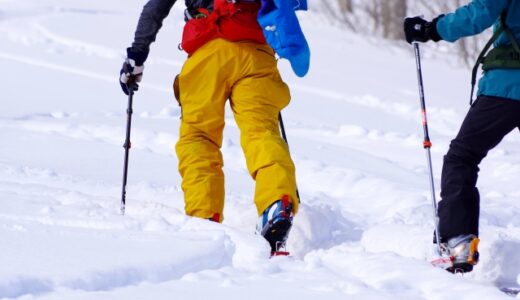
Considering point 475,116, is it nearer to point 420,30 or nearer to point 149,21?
point 420,30

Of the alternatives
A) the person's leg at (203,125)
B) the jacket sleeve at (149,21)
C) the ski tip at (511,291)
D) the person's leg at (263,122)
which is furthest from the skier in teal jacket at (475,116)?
the jacket sleeve at (149,21)

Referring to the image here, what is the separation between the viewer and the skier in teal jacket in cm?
372

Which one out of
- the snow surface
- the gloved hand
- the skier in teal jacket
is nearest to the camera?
the snow surface

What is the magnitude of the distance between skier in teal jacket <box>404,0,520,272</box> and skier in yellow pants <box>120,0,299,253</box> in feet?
2.22

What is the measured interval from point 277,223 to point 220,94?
0.71 m

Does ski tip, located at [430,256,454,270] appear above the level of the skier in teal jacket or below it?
below

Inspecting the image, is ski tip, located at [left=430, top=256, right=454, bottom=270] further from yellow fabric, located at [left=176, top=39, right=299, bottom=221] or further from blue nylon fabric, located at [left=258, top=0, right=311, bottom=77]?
blue nylon fabric, located at [left=258, top=0, right=311, bottom=77]

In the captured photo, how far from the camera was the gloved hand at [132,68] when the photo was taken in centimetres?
440

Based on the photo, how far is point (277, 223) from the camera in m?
3.74

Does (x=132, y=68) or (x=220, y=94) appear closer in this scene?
(x=220, y=94)

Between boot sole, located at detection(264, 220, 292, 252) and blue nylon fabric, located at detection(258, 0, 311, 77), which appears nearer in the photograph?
boot sole, located at detection(264, 220, 292, 252)

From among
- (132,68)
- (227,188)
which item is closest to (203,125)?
(132,68)

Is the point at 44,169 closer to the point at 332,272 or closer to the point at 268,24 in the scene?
the point at 268,24

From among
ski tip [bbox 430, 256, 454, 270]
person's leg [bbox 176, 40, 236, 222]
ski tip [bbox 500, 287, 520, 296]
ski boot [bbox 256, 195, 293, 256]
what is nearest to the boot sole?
ski boot [bbox 256, 195, 293, 256]
